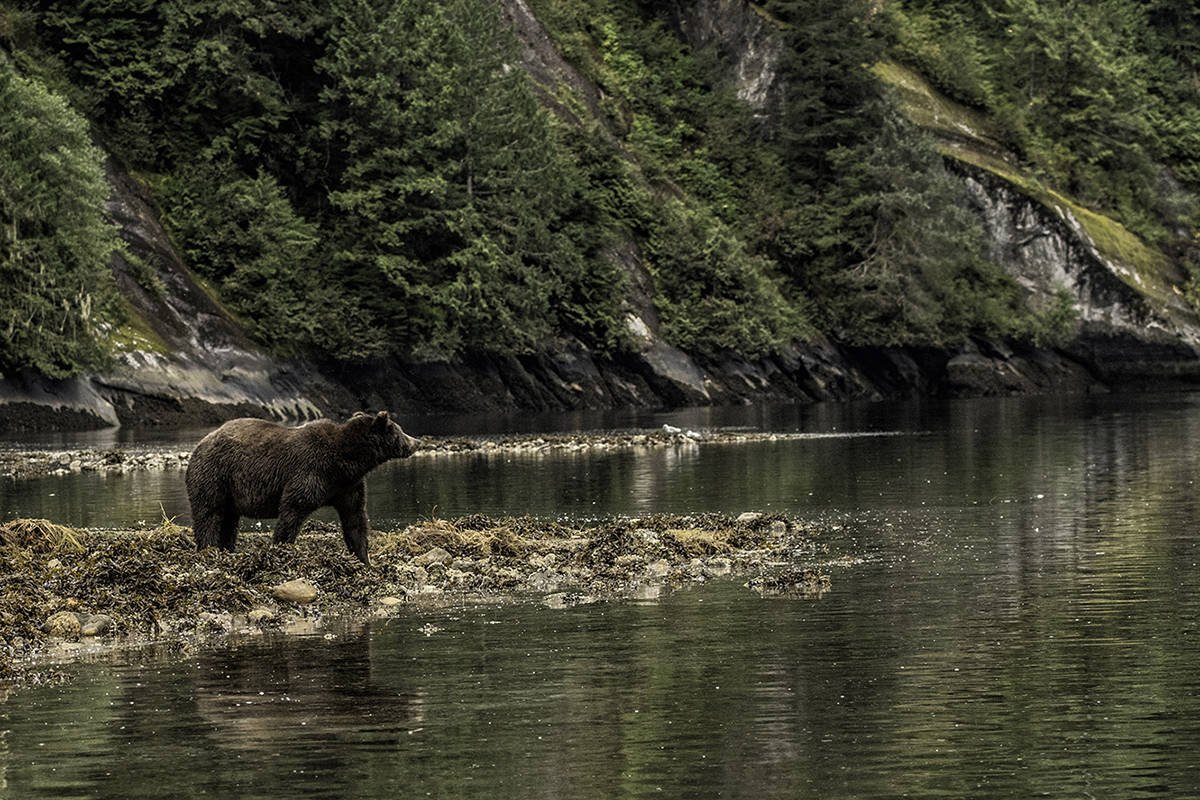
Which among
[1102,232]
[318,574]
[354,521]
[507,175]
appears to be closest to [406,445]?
[354,521]

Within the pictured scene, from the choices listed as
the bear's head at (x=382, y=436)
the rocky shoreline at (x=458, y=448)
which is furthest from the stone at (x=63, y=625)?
the rocky shoreline at (x=458, y=448)

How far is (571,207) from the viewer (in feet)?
358

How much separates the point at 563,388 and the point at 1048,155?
46.8 metres

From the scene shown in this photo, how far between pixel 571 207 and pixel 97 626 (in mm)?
85575

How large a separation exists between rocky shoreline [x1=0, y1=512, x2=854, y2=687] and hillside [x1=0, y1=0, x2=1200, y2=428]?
4886cm

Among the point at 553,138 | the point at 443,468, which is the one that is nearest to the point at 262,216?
the point at 553,138

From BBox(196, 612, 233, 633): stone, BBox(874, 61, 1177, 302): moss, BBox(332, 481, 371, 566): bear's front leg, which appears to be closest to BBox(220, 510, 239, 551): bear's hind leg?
BBox(332, 481, 371, 566): bear's front leg

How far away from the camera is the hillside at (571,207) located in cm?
8881

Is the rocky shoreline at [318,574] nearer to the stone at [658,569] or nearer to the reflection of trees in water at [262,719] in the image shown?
the stone at [658,569]

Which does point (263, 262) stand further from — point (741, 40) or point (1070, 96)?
point (1070, 96)

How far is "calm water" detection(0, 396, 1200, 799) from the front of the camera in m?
16.4

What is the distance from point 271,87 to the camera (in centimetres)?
10138

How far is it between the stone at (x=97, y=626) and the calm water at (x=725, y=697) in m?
2.12

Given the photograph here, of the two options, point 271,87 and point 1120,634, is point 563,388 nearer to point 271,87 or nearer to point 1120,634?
point 271,87
